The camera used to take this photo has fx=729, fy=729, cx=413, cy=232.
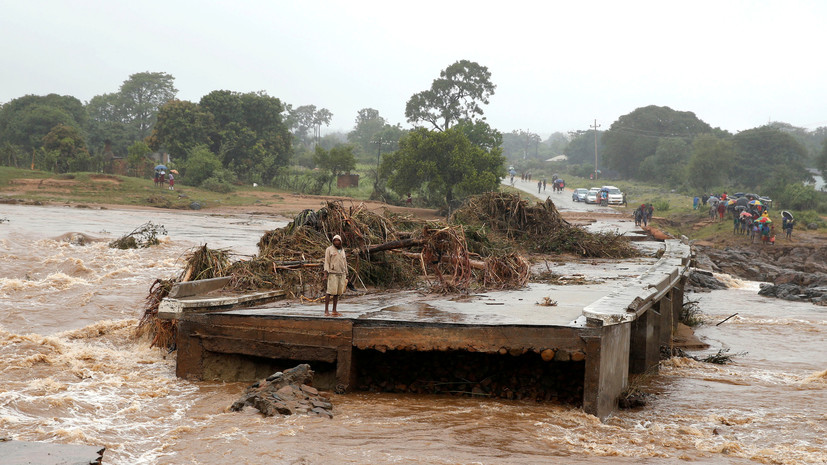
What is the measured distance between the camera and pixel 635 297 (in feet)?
27.9

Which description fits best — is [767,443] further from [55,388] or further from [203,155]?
[203,155]

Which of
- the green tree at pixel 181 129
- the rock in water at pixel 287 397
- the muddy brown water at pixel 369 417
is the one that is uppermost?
the green tree at pixel 181 129

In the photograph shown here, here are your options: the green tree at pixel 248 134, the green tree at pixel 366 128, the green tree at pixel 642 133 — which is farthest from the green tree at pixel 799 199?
the green tree at pixel 366 128

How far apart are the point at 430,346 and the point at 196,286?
3371 millimetres

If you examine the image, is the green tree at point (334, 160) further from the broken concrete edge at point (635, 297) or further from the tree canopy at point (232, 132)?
the broken concrete edge at point (635, 297)

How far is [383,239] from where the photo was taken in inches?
467

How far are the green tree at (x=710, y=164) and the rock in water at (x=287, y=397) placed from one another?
53.5 m

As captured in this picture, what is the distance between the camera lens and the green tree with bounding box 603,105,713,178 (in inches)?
3022

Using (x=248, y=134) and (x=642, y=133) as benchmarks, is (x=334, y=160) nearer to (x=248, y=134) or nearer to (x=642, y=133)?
(x=248, y=134)

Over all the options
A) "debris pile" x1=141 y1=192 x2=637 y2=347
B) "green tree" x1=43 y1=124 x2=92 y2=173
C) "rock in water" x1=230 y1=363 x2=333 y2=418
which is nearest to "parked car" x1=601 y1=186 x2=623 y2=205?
"green tree" x1=43 y1=124 x2=92 y2=173

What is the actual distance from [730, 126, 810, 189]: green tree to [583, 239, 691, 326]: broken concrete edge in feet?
155

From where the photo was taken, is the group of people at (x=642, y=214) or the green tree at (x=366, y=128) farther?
the green tree at (x=366, y=128)

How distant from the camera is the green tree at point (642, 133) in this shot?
7675 cm

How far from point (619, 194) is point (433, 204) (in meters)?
16.8
